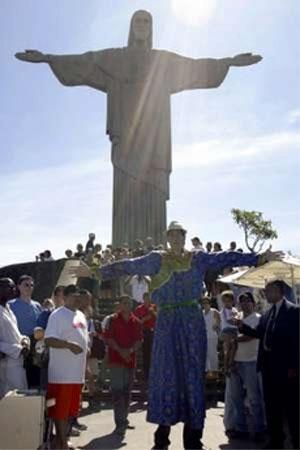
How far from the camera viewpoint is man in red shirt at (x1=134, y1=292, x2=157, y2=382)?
30.8 ft

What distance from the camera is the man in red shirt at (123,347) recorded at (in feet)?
23.8

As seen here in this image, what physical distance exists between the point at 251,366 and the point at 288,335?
130 cm

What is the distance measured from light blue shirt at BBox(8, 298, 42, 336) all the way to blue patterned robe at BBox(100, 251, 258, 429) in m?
1.34

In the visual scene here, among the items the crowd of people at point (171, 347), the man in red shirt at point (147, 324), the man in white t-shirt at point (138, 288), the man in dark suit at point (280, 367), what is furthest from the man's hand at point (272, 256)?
the man in white t-shirt at point (138, 288)

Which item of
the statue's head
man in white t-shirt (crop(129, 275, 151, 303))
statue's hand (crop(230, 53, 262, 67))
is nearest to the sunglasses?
man in white t-shirt (crop(129, 275, 151, 303))

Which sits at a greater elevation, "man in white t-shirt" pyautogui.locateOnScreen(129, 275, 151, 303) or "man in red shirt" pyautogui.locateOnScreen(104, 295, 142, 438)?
"man in white t-shirt" pyautogui.locateOnScreen(129, 275, 151, 303)

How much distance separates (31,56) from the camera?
16.8 meters

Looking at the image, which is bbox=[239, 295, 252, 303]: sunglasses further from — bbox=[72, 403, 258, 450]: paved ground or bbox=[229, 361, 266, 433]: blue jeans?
bbox=[72, 403, 258, 450]: paved ground

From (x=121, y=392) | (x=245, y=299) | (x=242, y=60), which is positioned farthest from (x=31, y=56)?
(x=245, y=299)

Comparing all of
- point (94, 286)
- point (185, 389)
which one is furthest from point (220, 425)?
point (94, 286)

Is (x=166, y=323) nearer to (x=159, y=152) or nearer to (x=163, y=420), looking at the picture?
(x=163, y=420)

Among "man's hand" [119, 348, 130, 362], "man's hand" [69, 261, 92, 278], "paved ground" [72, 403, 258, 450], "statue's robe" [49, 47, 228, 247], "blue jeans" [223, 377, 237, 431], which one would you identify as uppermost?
"statue's robe" [49, 47, 228, 247]

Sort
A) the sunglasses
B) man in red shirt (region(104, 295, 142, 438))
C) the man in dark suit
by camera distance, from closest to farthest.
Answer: the man in dark suit < the sunglasses < man in red shirt (region(104, 295, 142, 438))

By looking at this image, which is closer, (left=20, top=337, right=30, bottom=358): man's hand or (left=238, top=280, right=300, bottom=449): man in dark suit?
(left=238, top=280, right=300, bottom=449): man in dark suit
